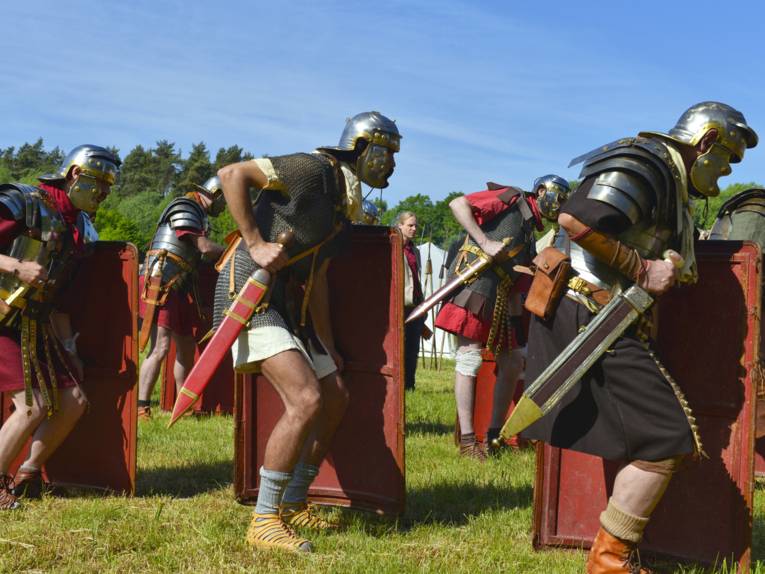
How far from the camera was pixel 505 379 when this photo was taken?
19.9 feet

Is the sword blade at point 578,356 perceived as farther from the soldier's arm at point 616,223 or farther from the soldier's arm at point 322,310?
the soldier's arm at point 322,310

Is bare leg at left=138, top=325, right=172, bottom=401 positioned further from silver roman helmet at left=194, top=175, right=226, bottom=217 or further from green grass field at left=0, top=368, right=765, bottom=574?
green grass field at left=0, top=368, right=765, bottom=574

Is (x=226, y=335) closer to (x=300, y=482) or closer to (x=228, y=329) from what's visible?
(x=228, y=329)

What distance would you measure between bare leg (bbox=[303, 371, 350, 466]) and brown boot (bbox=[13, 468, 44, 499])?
146 centimetres

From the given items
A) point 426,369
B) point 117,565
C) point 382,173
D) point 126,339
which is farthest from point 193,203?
point 426,369

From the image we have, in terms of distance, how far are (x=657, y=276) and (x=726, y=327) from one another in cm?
50

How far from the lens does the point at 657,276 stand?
3.17 meters

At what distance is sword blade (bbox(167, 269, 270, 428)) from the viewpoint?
371 centimetres

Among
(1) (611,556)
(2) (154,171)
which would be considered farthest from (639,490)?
(2) (154,171)

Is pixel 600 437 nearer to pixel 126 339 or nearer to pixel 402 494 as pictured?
pixel 402 494

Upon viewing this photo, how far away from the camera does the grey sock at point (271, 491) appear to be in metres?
3.73

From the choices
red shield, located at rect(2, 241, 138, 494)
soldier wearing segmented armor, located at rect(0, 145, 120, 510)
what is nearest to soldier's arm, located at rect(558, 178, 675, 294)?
red shield, located at rect(2, 241, 138, 494)

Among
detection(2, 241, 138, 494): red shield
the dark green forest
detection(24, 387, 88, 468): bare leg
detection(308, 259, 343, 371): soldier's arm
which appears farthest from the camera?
the dark green forest

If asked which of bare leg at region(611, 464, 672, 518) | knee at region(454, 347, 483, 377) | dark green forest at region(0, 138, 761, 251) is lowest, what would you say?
bare leg at region(611, 464, 672, 518)
